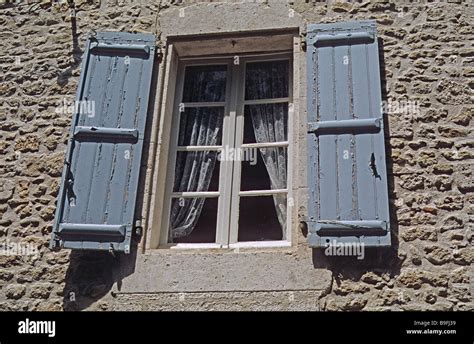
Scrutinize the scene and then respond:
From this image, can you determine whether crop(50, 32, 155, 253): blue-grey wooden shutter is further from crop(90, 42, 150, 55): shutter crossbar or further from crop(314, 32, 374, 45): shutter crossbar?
crop(314, 32, 374, 45): shutter crossbar

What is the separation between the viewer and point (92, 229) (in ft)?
12.8

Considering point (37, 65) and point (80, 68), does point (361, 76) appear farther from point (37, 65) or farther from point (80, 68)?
point (37, 65)

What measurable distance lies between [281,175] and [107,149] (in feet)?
3.85

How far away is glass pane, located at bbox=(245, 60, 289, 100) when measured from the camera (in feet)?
15.1

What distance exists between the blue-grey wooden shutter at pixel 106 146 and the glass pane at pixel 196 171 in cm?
34

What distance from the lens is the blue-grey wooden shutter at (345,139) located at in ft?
12.4

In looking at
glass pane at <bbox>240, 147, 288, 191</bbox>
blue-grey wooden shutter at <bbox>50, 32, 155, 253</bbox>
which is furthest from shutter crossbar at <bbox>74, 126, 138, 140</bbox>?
glass pane at <bbox>240, 147, 288, 191</bbox>

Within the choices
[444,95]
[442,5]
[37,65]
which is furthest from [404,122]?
[37,65]

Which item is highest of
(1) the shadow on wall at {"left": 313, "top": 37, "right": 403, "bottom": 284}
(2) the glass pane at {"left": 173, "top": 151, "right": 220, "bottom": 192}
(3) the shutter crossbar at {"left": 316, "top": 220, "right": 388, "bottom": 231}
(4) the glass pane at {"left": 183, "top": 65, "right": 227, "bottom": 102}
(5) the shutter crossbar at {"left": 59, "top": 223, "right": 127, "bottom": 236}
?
(4) the glass pane at {"left": 183, "top": 65, "right": 227, "bottom": 102}

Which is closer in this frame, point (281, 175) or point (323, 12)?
point (281, 175)

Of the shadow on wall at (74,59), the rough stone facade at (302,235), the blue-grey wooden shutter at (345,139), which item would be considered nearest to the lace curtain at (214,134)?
the blue-grey wooden shutter at (345,139)

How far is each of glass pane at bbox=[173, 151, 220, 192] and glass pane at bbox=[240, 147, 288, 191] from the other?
0.66ft
